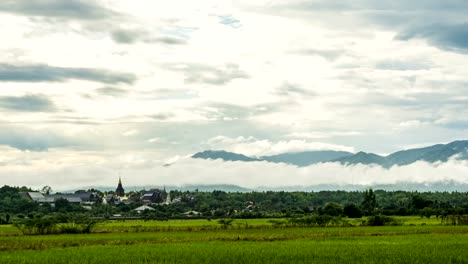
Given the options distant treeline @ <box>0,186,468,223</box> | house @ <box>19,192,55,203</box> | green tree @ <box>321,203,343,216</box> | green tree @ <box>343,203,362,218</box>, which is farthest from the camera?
house @ <box>19,192,55,203</box>

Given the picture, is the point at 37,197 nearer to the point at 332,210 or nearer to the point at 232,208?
the point at 232,208

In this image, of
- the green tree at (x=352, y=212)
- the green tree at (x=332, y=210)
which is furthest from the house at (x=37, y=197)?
the green tree at (x=352, y=212)

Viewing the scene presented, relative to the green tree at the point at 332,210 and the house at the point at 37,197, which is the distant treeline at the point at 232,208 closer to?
the green tree at the point at 332,210

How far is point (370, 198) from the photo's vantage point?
5477 inches

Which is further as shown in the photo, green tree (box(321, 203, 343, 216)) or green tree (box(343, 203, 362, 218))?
green tree (box(343, 203, 362, 218))

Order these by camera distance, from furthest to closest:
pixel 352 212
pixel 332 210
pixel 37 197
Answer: pixel 37 197, pixel 352 212, pixel 332 210

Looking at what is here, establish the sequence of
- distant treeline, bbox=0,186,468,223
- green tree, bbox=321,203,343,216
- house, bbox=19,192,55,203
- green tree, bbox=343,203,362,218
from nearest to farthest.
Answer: green tree, bbox=321,203,343,216, green tree, bbox=343,203,362,218, distant treeline, bbox=0,186,468,223, house, bbox=19,192,55,203

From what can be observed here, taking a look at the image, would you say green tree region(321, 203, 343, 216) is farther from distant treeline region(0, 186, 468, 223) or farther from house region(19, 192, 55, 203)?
house region(19, 192, 55, 203)

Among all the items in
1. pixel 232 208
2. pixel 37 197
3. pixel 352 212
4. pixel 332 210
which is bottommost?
pixel 352 212

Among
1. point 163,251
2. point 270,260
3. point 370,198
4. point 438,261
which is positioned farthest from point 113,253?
point 370,198

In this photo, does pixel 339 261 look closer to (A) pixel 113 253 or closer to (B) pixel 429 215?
(A) pixel 113 253

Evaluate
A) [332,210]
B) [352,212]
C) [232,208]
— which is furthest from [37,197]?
[352,212]

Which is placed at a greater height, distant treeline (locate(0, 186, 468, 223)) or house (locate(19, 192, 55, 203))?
house (locate(19, 192, 55, 203))

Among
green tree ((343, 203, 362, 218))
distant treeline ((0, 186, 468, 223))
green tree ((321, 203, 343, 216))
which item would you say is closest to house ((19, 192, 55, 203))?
distant treeline ((0, 186, 468, 223))
